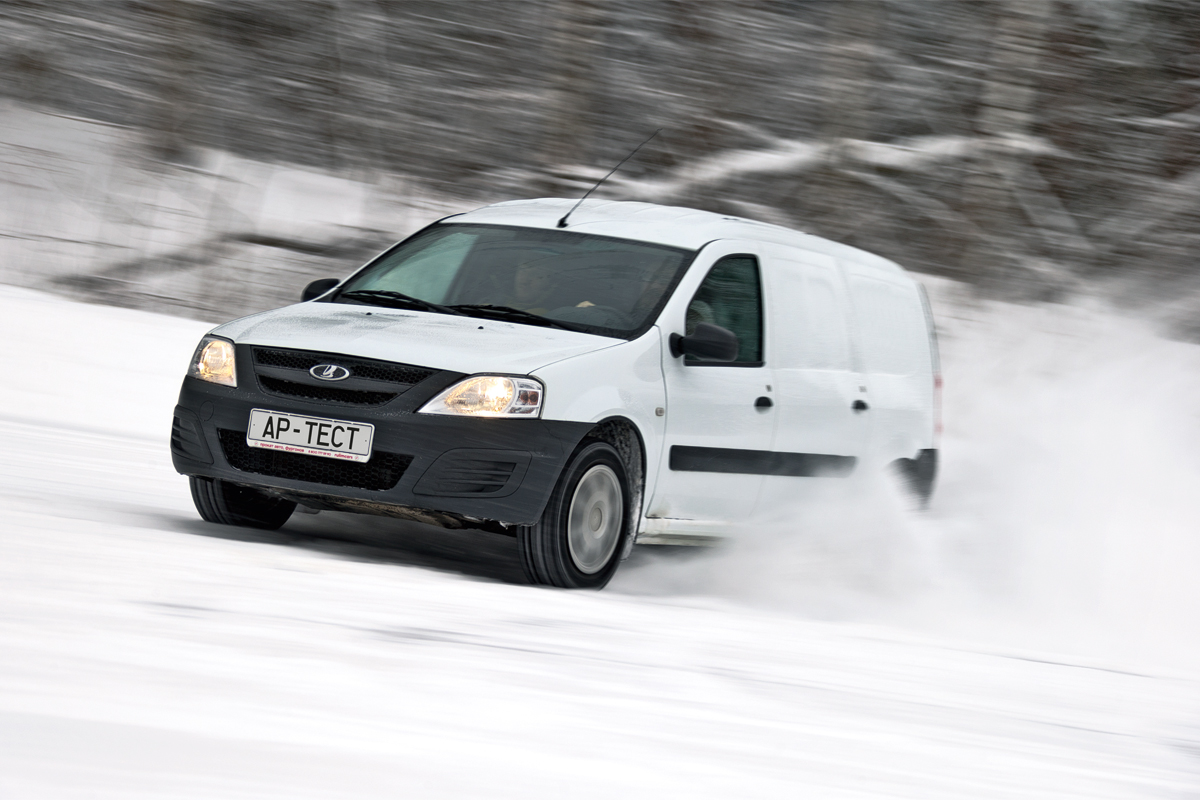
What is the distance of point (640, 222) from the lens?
7105 mm

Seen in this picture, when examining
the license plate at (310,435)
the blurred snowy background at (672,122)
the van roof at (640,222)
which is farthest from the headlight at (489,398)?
the blurred snowy background at (672,122)

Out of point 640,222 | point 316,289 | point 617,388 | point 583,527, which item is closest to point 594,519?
point 583,527

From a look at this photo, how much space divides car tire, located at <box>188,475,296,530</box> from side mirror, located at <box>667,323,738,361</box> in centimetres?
183

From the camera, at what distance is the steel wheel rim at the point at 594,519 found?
18.9 feet

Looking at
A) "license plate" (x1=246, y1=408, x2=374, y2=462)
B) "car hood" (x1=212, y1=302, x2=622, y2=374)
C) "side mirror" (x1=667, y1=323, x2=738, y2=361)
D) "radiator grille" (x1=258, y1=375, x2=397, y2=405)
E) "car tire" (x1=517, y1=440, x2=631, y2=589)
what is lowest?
"car tire" (x1=517, y1=440, x2=631, y2=589)

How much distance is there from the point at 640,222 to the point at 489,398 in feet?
6.15

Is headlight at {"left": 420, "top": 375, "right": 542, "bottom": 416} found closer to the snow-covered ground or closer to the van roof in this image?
the snow-covered ground

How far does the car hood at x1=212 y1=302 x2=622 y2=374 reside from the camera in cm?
562

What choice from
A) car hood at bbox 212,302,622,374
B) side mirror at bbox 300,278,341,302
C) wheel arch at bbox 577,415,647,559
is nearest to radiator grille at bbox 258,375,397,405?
car hood at bbox 212,302,622,374

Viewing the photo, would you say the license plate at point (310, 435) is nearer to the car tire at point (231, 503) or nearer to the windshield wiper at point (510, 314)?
the car tire at point (231, 503)

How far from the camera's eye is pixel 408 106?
17.2 meters

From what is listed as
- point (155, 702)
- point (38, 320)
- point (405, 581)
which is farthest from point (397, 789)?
point (38, 320)

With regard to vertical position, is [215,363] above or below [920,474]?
above

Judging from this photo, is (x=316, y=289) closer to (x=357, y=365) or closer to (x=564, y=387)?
(x=357, y=365)
